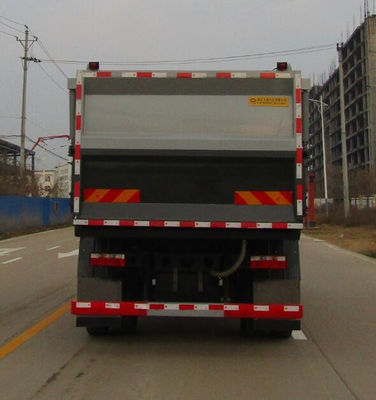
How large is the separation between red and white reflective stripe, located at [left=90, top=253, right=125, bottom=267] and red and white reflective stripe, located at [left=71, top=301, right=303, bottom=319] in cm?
45

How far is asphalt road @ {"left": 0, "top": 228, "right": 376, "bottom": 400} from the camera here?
16.7 ft

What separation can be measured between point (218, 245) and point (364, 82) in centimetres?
10145

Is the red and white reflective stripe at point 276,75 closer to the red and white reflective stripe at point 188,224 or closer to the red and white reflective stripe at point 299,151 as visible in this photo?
the red and white reflective stripe at point 299,151

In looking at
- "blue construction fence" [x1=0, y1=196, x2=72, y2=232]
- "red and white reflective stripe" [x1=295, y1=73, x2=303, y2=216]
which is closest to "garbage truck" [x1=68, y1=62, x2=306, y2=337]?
"red and white reflective stripe" [x1=295, y1=73, x2=303, y2=216]

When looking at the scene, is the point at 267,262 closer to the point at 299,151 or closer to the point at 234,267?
the point at 234,267

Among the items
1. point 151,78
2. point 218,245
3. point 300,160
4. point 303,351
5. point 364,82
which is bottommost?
point 303,351

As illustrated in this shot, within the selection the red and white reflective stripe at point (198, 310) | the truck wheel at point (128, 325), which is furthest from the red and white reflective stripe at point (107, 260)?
the truck wheel at point (128, 325)

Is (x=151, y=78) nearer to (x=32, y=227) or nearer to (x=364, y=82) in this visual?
(x=32, y=227)

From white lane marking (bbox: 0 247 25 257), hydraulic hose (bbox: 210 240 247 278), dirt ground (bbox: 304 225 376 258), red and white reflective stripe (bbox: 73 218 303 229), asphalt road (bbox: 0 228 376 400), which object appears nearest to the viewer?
asphalt road (bbox: 0 228 376 400)

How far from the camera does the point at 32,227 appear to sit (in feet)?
125

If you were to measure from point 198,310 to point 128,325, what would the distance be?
56.6 inches

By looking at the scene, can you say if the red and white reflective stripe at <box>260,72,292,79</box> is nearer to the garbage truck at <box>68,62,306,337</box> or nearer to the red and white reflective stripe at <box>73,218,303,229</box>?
the garbage truck at <box>68,62,306,337</box>

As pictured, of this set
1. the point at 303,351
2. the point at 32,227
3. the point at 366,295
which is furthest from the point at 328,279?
the point at 32,227

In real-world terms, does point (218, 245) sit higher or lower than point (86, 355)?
higher
